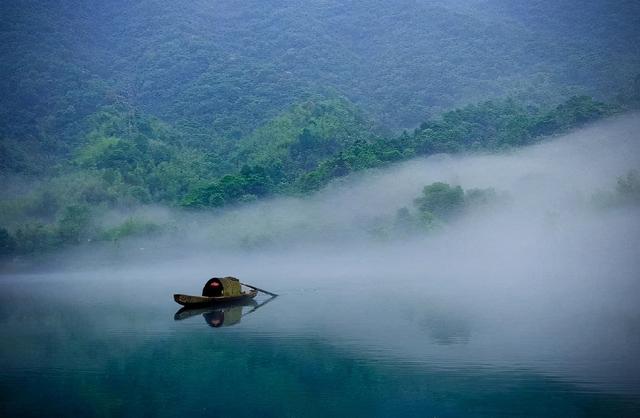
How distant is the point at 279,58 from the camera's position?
101188 mm

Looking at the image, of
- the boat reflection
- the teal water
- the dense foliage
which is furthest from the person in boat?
the dense foliage

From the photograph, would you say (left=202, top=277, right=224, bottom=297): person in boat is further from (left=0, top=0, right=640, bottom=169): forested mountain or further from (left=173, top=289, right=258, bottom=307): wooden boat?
(left=0, top=0, right=640, bottom=169): forested mountain

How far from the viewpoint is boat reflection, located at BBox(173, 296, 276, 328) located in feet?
63.1

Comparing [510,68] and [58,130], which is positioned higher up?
[510,68]

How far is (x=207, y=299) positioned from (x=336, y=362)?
432 inches

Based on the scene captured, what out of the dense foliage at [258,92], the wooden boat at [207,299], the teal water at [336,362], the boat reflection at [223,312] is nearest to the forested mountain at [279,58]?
the dense foliage at [258,92]

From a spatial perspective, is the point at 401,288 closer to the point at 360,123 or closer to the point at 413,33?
the point at 360,123

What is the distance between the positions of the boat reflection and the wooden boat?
152 mm

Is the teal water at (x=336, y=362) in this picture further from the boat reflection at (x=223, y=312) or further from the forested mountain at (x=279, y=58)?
the forested mountain at (x=279, y=58)

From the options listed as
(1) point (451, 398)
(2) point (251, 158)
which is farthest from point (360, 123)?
(1) point (451, 398)

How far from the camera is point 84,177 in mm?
63906

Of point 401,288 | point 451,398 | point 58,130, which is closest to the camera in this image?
A: point 451,398

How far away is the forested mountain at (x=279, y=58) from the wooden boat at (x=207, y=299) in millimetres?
51443

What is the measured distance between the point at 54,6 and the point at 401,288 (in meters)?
109
